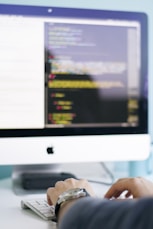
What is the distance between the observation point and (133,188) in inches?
34.8

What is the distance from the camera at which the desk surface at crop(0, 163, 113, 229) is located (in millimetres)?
831

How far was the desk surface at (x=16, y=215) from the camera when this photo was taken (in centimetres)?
83

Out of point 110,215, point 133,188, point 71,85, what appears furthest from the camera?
point 71,85

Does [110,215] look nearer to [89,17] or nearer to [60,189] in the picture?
[60,189]

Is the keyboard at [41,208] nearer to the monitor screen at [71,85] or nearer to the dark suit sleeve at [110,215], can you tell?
the monitor screen at [71,85]

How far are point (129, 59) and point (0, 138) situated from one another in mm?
407

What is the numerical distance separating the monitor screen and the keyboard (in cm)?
16

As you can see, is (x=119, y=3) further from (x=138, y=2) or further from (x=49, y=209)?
(x=49, y=209)

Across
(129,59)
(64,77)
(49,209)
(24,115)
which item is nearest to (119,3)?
(129,59)

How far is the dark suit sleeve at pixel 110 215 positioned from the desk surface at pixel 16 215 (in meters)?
0.32

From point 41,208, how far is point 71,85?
0.35 m

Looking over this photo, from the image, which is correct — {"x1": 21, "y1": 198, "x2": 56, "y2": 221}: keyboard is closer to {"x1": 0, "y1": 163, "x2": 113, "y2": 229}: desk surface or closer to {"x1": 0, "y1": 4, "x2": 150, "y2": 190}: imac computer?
{"x1": 0, "y1": 163, "x2": 113, "y2": 229}: desk surface

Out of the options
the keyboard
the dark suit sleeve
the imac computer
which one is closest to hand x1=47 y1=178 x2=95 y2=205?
the keyboard

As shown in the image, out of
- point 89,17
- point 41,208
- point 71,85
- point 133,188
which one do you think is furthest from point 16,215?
point 89,17
